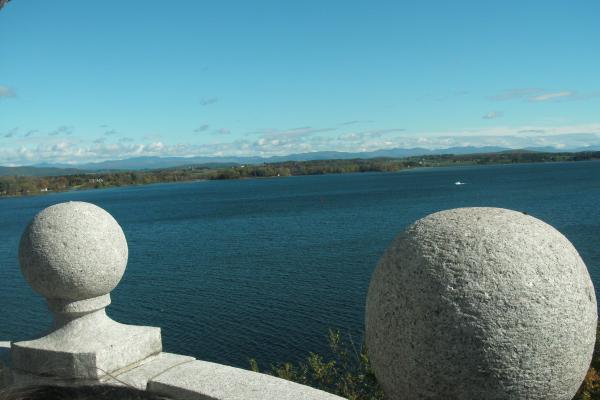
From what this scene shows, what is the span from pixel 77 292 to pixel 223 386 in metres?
1.69

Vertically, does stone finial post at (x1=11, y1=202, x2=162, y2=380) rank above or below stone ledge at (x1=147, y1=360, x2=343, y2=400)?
above

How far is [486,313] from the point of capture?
10.0 feet

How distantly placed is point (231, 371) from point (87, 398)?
4.00ft

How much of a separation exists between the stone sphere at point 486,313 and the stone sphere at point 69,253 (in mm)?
3045

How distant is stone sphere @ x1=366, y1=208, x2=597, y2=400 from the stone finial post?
2.91 m

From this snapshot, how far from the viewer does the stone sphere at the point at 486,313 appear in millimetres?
3064

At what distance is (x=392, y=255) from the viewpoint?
135 inches

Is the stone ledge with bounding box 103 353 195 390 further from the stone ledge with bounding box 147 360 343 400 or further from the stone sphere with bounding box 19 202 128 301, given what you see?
the stone sphere with bounding box 19 202 128 301

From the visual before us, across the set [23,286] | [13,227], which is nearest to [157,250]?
[23,286]

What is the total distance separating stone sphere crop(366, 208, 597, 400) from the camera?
306 cm

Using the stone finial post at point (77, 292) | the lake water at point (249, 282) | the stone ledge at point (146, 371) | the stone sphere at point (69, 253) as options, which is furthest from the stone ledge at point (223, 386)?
the lake water at point (249, 282)

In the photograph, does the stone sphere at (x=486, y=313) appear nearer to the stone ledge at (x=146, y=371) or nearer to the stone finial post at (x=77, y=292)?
the stone ledge at (x=146, y=371)

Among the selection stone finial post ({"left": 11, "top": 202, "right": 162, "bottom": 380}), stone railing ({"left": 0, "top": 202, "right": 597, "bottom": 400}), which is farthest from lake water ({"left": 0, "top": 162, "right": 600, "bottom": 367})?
stone railing ({"left": 0, "top": 202, "right": 597, "bottom": 400})

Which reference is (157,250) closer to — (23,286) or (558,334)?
(23,286)
